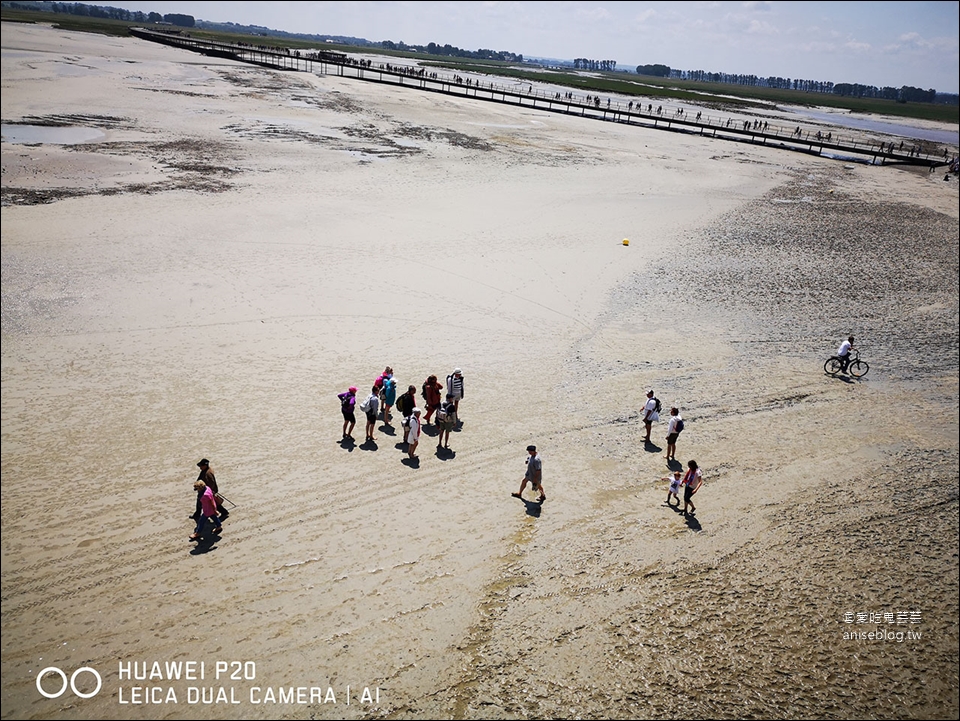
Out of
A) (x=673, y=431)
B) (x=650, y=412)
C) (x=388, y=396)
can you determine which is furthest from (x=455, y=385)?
(x=673, y=431)

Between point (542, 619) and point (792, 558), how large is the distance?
14.7ft

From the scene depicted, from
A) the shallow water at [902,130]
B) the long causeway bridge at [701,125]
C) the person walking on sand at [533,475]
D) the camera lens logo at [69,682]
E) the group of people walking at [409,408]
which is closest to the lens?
the camera lens logo at [69,682]

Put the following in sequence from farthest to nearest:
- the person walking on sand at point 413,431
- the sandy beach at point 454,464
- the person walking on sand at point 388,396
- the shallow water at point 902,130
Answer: the shallow water at point 902,130, the person walking on sand at point 388,396, the person walking on sand at point 413,431, the sandy beach at point 454,464

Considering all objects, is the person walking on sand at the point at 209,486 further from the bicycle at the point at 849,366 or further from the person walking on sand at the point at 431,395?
the bicycle at the point at 849,366

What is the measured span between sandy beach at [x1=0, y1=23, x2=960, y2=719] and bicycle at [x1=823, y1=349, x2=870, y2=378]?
36 cm

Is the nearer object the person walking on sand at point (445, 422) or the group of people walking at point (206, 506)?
the group of people walking at point (206, 506)

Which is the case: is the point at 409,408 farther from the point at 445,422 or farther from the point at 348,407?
the point at 348,407

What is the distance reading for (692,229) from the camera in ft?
91.1

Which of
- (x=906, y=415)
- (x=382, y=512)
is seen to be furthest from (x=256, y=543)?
(x=906, y=415)

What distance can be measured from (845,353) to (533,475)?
10574mm

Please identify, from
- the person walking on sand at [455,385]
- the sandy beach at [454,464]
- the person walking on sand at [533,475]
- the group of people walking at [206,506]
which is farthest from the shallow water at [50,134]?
the person walking on sand at [533,475]

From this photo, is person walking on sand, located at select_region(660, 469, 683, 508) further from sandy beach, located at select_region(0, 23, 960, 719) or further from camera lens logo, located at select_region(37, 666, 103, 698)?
camera lens logo, located at select_region(37, 666, 103, 698)

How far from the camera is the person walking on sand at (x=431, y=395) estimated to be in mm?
11672

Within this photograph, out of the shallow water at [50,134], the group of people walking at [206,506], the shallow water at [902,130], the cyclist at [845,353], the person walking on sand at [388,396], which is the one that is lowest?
the group of people walking at [206,506]
